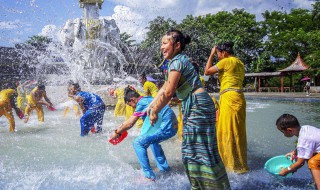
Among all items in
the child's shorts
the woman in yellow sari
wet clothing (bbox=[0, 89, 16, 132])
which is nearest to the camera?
the child's shorts

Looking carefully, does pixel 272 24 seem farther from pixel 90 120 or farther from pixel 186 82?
pixel 186 82

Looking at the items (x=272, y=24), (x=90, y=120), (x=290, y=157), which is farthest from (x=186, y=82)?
(x=272, y=24)

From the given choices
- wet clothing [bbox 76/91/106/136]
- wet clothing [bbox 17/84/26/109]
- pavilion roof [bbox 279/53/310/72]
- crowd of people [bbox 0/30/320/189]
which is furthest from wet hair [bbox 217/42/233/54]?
pavilion roof [bbox 279/53/310/72]

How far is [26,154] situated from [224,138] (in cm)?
355

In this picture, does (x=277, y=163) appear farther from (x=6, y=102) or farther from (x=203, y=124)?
(x=6, y=102)

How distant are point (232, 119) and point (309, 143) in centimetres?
133

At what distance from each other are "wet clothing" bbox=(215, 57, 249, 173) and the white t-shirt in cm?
122

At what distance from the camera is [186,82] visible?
2.65m

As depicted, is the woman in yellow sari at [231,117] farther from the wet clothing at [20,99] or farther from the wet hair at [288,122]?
the wet clothing at [20,99]

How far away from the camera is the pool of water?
3.82 metres

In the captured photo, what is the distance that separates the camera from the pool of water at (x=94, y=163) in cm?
382

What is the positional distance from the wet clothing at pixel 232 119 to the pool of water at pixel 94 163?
0.23 meters

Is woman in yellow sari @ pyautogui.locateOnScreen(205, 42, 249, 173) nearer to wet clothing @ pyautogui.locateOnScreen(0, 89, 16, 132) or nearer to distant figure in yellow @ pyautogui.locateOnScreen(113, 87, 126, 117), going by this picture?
wet clothing @ pyautogui.locateOnScreen(0, 89, 16, 132)

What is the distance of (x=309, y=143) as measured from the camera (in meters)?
2.96
